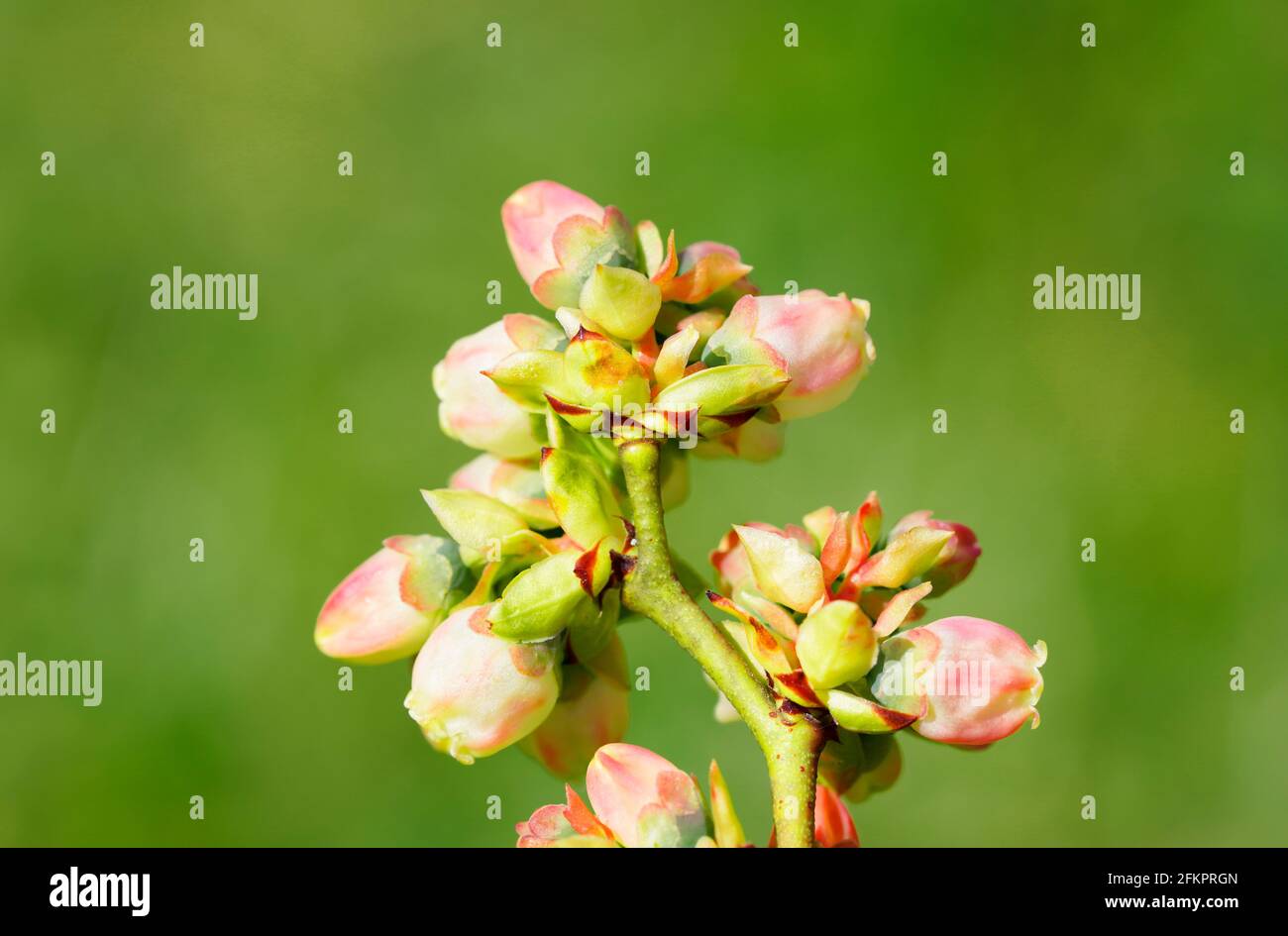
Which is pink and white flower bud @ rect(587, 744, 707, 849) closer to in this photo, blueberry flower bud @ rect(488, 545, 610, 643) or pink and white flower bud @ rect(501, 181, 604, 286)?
blueberry flower bud @ rect(488, 545, 610, 643)

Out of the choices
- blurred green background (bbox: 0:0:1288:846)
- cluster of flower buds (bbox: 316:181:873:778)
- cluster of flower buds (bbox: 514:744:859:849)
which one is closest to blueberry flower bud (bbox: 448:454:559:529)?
cluster of flower buds (bbox: 316:181:873:778)

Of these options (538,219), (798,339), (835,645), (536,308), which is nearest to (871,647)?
(835,645)

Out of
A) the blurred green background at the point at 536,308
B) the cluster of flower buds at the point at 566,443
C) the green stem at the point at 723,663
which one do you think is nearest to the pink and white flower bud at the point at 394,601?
the cluster of flower buds at the point at 566,443

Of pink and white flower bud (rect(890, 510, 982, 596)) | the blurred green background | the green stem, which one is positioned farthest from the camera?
the blurred green background

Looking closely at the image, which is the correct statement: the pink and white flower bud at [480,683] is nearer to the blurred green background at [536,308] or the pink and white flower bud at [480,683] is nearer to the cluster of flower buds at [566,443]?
the cluster of flower buds at [566,443]

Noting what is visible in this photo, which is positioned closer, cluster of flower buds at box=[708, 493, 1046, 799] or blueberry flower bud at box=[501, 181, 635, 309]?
cluster of flower buds at box=[708, 493, 1046, 799]
